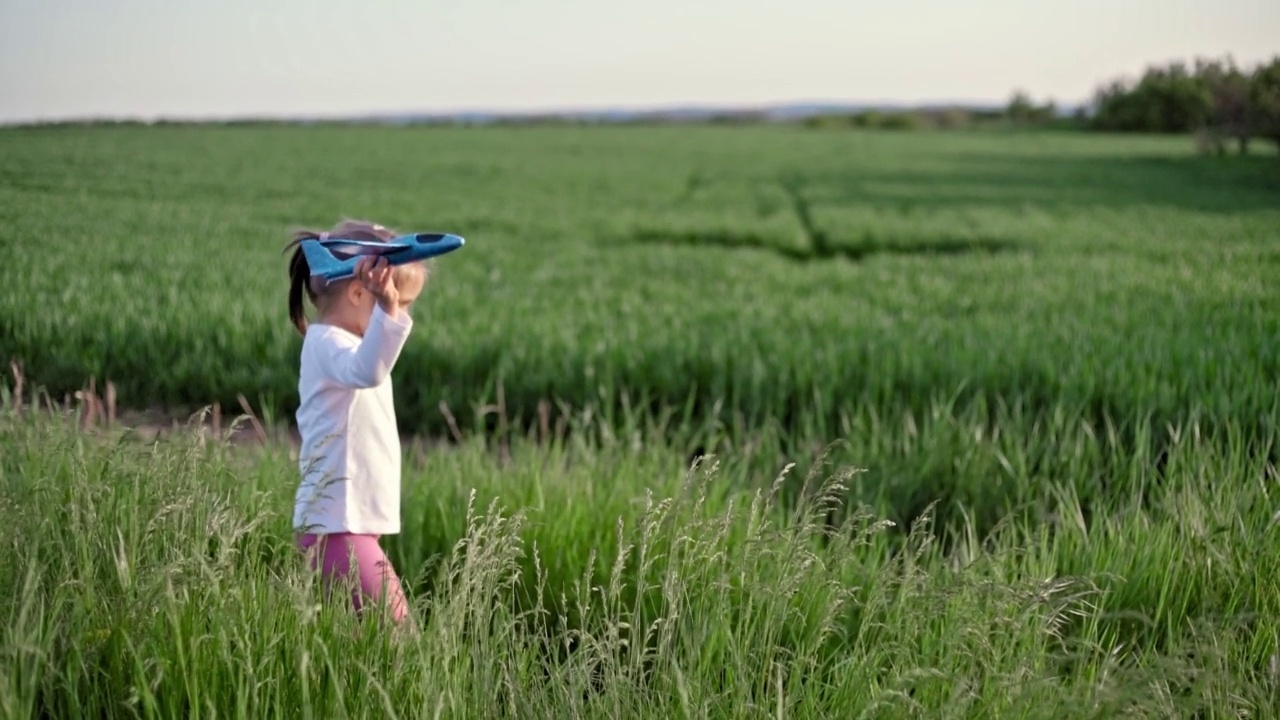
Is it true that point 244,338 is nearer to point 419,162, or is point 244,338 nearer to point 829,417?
point 829,417

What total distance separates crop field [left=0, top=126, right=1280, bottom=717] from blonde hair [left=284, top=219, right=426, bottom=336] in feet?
1.53

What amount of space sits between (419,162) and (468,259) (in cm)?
2475

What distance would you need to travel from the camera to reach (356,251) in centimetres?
258

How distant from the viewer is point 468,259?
38.7 feet

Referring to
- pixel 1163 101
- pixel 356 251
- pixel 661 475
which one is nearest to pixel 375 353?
pixel 356 251

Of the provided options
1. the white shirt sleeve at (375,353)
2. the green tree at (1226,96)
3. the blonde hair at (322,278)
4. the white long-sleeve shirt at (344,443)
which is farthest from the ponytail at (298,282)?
the green tree at (1226,96)

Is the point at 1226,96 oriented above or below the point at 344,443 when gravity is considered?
above

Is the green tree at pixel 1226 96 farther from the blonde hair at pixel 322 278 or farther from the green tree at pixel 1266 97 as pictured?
the blonde hair at pixel 322 278

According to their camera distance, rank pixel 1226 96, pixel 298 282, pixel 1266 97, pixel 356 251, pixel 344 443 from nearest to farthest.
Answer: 1. pixel 356 251
2. pixel 344 443
3. pixel 298 282
4. pixel 1266 97
5. pixel 1226 96

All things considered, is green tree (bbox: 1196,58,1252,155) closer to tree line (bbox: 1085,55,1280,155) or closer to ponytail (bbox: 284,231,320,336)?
tree line (bbox: 1085,55,1280,155)

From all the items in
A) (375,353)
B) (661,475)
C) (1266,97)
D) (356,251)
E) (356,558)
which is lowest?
(661,475)

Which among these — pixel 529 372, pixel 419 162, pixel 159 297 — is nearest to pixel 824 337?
pixel 529 372

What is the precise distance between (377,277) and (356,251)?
193mm

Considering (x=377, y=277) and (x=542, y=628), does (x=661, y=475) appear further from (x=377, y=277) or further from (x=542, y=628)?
(x=377, y=277)
